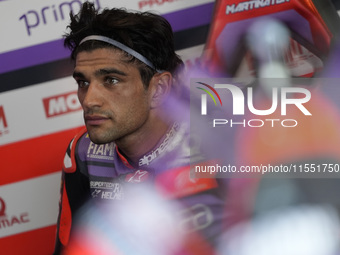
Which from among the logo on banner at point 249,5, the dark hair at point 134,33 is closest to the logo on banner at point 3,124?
the dark hair at point 134,33

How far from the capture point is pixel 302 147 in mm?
1453

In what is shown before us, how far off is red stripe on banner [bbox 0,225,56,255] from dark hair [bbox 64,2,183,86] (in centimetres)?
73

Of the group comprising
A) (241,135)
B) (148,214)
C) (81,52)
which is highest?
(81,52)

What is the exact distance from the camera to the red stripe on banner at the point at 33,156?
66.1 inches

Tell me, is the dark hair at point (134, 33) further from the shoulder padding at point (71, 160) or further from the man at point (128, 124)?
the shoulder padding at point (71, 160)

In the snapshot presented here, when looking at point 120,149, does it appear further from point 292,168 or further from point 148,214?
point 292,168

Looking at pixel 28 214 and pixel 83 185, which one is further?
pixel 28 214

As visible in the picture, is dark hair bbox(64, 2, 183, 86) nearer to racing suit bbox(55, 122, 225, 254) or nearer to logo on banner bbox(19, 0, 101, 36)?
racing suit bbox(55, 122, 225, 254)

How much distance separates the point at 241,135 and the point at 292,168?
6.9 inches

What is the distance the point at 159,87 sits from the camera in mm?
1317

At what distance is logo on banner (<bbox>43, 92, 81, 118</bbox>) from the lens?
1.65 meters

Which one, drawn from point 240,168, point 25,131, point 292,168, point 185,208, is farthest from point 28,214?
point 292,168

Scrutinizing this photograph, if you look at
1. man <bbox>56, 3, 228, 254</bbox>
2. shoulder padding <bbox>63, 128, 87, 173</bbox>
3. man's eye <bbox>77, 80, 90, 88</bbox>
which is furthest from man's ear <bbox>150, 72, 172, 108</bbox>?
shoulder padding <bbox>63, 128, 87, 173</bbox>

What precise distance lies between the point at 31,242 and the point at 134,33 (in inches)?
35.1
